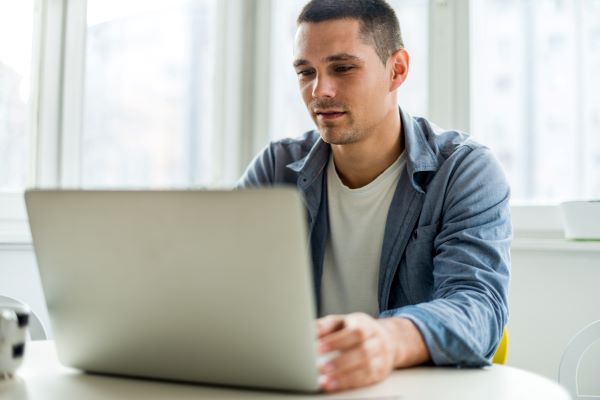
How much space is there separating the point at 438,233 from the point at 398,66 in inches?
19.4

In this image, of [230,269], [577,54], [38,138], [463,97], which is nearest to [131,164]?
[38,138]

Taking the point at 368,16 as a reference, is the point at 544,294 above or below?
below

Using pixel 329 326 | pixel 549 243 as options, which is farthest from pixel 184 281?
pixel 549 243

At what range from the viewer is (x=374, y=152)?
168 centimetres

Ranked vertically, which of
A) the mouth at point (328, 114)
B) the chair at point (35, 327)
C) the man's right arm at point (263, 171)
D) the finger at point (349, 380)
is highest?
the mouth at point (328, 114)

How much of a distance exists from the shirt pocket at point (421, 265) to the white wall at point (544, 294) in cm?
80

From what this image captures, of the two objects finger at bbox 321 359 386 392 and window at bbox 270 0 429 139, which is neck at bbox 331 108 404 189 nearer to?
finger at bbox 321 359 386 392

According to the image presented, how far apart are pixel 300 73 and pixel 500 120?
0.98 m

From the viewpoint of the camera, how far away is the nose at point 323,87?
159cm

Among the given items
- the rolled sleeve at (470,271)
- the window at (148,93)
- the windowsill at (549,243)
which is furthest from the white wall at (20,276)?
the windowsill at (549,243)

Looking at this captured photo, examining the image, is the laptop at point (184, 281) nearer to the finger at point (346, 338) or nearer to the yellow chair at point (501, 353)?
the finger at point (346, 338)

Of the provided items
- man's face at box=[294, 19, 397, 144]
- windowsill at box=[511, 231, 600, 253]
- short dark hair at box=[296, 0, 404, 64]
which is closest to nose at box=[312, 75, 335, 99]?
man's face at box=[294, 19, 397, 144]

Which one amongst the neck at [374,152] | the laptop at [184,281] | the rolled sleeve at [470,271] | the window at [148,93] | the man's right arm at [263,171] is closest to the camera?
the laptop at [184,281]

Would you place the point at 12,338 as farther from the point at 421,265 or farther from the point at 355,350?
the point at 421,265
